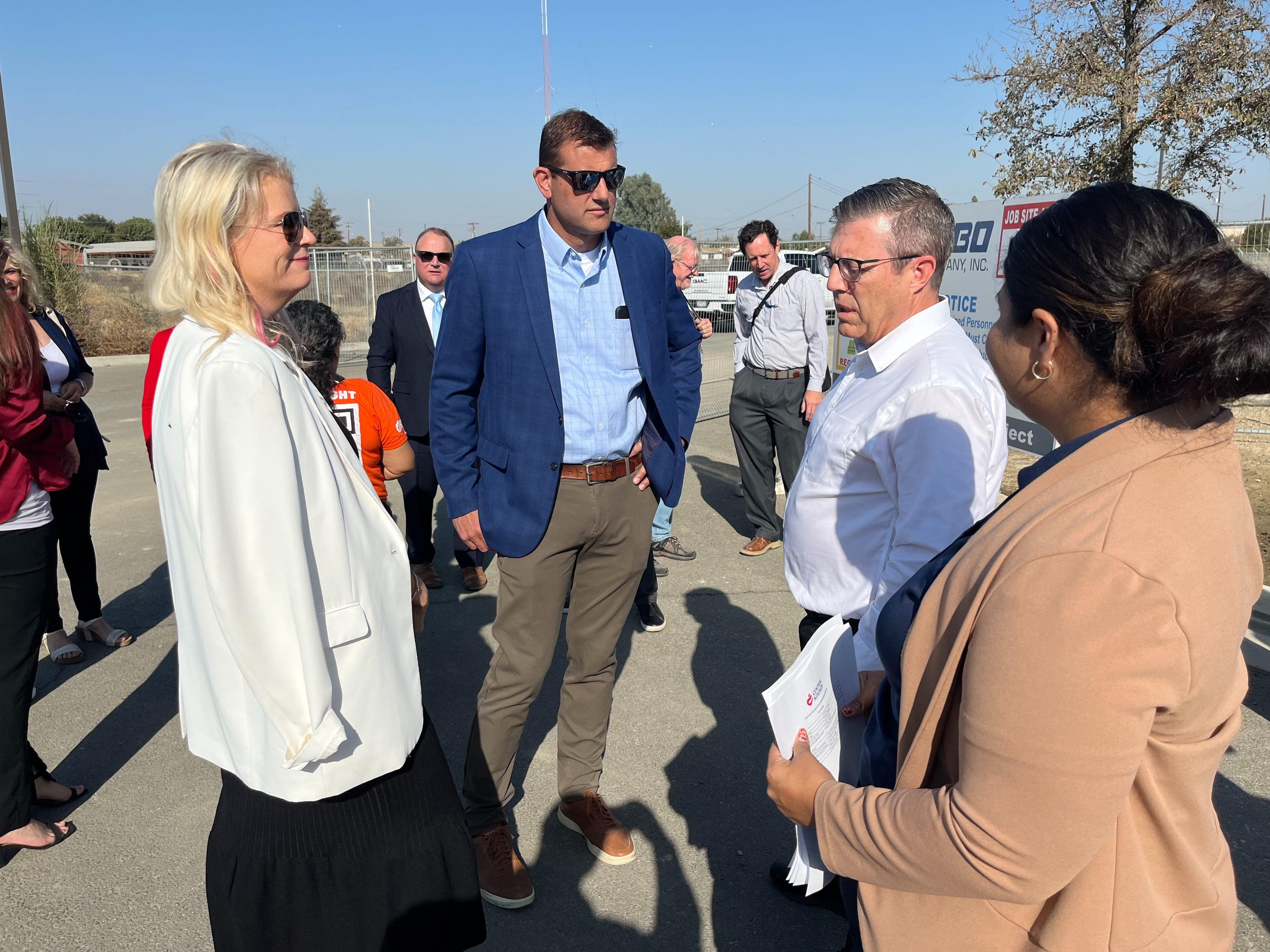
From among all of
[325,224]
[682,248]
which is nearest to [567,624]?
[682,248]

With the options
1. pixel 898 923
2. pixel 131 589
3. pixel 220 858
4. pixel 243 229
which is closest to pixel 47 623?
pixel 131 589

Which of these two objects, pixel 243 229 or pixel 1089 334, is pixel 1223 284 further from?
pixel 243 229

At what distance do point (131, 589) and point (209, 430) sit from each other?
15.3 feet

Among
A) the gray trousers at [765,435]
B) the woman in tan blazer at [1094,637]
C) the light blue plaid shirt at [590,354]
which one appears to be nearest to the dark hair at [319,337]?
the light blue plaid shirt at [590,354]

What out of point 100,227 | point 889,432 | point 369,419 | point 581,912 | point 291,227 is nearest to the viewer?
point 291,227

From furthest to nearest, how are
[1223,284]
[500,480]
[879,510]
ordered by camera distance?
[500,480] < [879,510] < [1223,284]

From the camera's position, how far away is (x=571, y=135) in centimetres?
280

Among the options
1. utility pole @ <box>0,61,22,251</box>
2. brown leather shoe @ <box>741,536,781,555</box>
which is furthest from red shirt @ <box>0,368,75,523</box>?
utility pole @ <box>0,61,22,251</box>

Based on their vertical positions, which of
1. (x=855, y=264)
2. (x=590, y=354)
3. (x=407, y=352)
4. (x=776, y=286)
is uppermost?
(x=855, y=264)

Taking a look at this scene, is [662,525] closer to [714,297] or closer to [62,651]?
[62,651]

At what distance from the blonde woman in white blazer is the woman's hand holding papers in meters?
0.80

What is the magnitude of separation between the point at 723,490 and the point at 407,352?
330cm

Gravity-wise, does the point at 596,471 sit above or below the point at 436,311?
below

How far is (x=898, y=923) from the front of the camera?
1.20 meters
